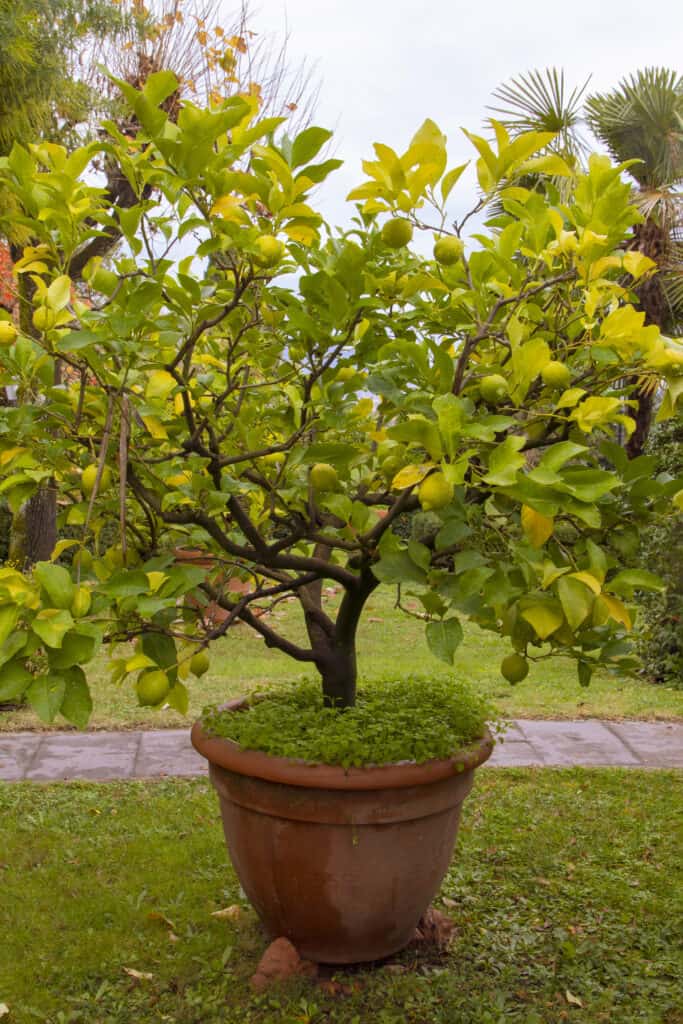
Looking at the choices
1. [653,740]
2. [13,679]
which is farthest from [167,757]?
[13,679]

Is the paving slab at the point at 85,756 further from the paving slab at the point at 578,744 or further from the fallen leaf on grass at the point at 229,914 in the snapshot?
the paving slab at the point at 578,744

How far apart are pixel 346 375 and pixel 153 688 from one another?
85 cm

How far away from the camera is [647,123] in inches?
400

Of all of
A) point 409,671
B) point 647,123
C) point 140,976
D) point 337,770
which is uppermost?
point 647,123

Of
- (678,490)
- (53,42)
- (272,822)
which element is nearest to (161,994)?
(272,822)

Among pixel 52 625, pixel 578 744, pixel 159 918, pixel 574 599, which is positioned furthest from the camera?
pixel 578 744

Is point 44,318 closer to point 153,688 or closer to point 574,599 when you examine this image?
point 153,688

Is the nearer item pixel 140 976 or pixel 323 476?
pixel 323 476

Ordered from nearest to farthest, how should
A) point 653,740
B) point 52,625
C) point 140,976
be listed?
point 52,625 < point 140,976 < point 653,740

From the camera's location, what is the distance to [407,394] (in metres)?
1.81

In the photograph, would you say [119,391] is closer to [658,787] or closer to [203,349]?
[203,349]

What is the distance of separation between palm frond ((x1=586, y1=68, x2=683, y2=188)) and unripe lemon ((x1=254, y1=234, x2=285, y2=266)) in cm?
959

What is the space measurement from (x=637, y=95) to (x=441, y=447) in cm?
1038

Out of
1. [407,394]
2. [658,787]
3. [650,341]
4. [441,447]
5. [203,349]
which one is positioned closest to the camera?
[441,447]
